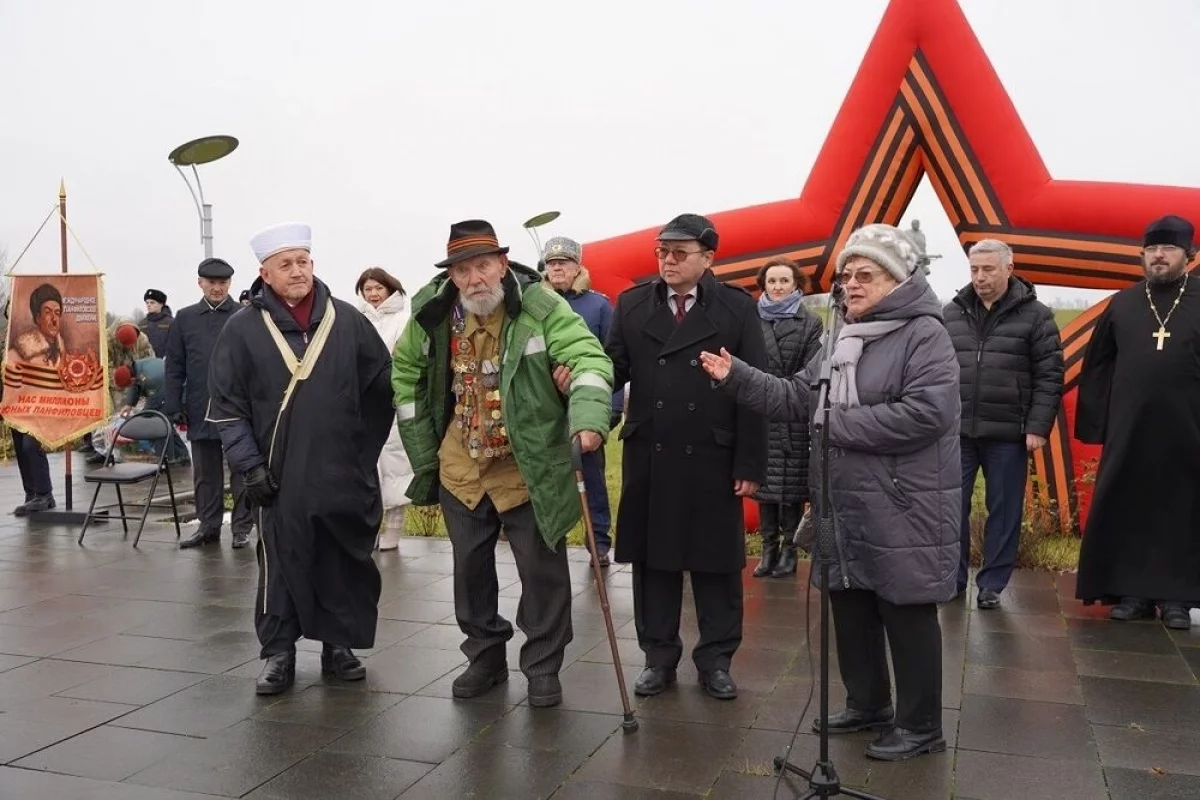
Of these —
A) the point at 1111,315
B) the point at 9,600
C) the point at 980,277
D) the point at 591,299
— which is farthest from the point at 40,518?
the point at 1111,315

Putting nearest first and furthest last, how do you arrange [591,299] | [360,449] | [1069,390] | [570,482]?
[570,482] → [360,449] → [591,299] → [1069,390]

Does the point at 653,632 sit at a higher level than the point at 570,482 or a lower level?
lower

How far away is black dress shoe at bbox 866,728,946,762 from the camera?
3955mm

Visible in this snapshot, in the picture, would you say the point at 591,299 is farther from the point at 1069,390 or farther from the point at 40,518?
the point at 40,518

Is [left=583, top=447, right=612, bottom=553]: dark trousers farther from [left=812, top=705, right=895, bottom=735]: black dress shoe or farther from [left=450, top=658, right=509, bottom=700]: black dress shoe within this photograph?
[left=812, top=705, right=895, bottom=735]: black dress shoe

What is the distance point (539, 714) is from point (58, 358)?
6530 mm

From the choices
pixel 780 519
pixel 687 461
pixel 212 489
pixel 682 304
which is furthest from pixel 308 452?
pixel 212 489

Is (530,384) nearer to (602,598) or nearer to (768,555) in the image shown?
(602,598)

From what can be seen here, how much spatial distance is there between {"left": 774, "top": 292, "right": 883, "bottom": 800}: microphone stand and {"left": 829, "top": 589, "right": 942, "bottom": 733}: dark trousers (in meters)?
0.35

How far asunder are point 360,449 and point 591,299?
7.99 feet

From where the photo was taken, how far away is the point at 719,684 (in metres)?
4.68

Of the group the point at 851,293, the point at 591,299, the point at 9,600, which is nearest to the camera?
the point at 851,293

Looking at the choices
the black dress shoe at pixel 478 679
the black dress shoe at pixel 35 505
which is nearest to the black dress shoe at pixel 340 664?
the black dress shoe at pixel 478 679

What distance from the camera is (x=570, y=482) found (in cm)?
460
